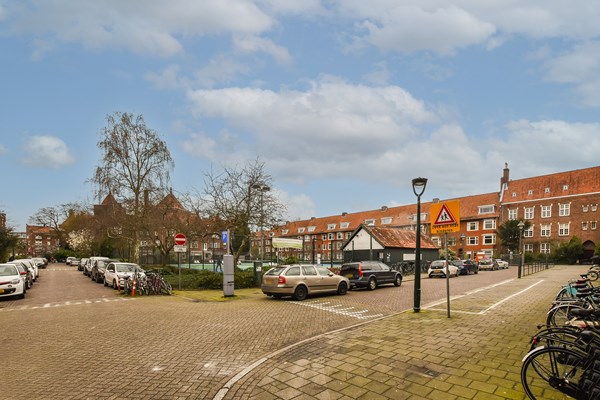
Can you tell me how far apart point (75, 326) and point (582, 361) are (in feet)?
34.8

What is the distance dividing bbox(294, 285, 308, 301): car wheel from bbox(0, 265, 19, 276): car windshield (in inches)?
500

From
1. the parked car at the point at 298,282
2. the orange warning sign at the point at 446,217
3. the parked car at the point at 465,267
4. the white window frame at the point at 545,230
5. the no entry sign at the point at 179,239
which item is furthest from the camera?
the white window frame at the point at 545,230

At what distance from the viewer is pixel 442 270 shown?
2867 centimetres

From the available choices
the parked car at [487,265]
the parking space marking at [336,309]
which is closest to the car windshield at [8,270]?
the parking space marking at [336,309]

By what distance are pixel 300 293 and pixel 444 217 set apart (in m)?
6.75

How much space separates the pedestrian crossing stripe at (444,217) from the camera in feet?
32.9

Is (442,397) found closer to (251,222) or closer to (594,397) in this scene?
(594,397)

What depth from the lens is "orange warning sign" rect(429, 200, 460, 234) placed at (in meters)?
9.88

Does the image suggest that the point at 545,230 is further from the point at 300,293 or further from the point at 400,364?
the point at 400,364

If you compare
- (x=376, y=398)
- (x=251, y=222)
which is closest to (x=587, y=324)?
(x=376, y=398)

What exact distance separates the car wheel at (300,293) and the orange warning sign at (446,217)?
6.20 m

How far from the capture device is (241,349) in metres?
7.14

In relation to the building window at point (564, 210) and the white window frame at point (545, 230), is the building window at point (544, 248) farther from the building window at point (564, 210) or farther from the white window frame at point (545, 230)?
the building window at point (564, 210)

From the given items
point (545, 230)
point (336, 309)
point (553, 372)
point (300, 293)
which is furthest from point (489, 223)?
point (553, 372)
